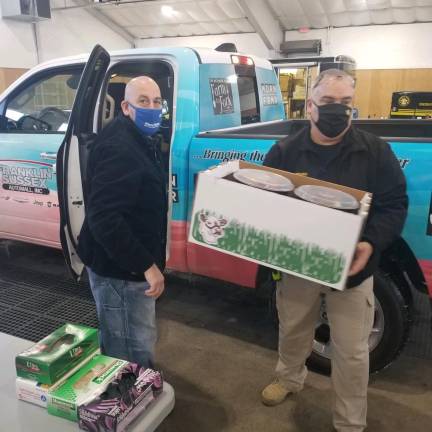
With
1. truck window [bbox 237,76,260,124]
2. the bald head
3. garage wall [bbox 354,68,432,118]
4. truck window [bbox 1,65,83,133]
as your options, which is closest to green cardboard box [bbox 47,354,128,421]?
the bald head

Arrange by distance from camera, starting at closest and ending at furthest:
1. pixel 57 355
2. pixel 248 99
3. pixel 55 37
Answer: pixel 57 355, pixel 248 99, pixel 55 37

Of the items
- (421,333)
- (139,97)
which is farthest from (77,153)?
(421,333)

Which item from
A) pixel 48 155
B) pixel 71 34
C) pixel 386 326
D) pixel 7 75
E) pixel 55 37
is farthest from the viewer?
pixel 71 34

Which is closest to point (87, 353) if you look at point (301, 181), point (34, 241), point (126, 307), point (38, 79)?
point (126, 307)

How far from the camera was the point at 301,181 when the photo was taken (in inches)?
66.4

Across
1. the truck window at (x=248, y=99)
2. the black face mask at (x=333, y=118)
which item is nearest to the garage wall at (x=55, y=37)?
the truck window at (x=248, y=99)

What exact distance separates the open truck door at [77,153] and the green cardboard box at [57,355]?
1.12 m

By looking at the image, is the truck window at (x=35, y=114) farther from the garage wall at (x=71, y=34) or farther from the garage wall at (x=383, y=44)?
the garage wall at (x=383, y=44)

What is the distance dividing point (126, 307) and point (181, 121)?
1316mm

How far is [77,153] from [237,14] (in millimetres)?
12113

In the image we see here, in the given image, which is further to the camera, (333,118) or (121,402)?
(333,118)

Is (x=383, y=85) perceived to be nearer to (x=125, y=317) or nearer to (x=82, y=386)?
(x=125, y=317)

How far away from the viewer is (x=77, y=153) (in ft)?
8.04

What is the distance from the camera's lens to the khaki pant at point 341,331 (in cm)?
192
